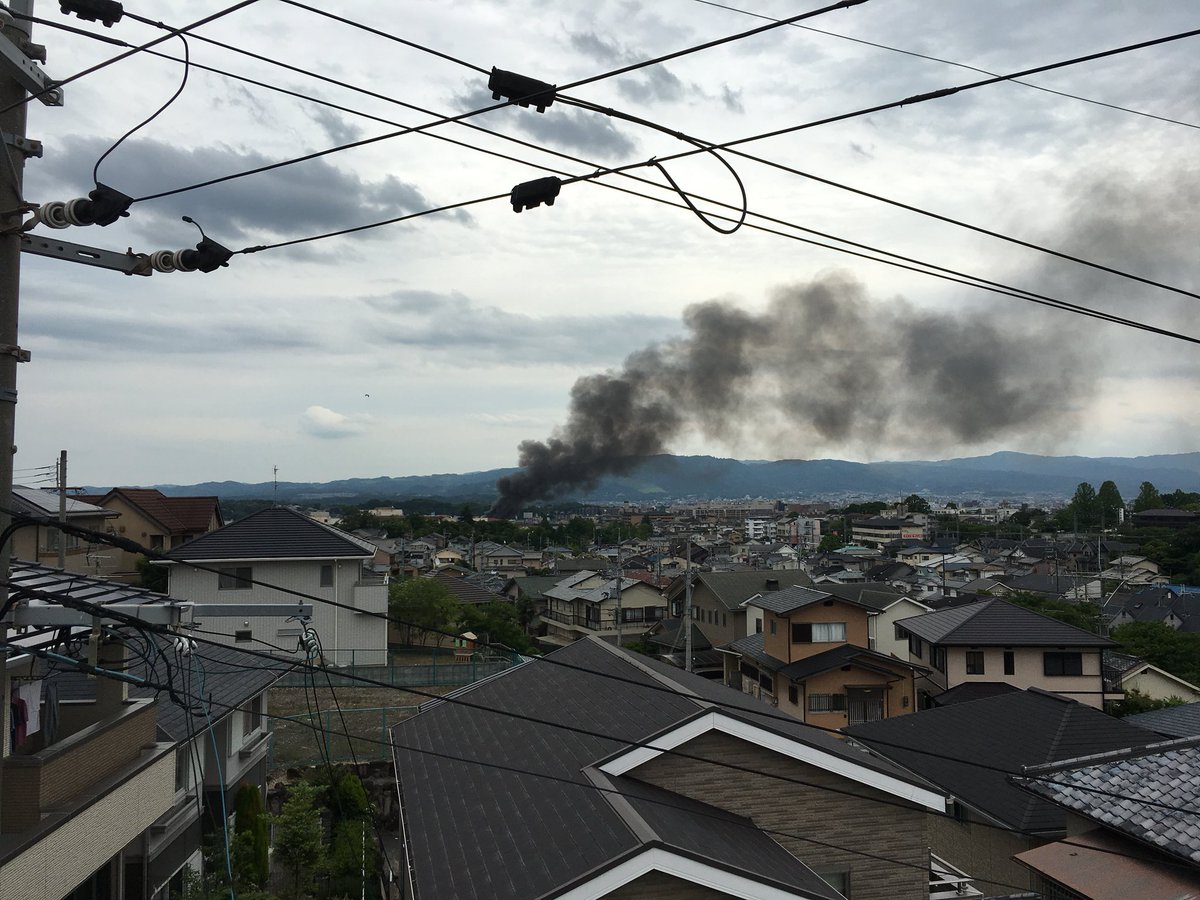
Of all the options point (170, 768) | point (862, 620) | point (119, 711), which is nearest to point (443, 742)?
point (170, 768)

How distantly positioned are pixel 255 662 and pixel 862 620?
655 inches

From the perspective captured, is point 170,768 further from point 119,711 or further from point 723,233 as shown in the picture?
point 723,233

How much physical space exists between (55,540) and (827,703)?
20.2 meters

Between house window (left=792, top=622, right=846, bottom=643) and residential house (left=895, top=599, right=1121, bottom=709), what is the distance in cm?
242

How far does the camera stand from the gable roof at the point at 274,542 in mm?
21375

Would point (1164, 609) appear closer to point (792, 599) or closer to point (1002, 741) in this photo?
point (792, 599)

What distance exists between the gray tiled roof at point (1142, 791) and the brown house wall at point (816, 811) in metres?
1.26

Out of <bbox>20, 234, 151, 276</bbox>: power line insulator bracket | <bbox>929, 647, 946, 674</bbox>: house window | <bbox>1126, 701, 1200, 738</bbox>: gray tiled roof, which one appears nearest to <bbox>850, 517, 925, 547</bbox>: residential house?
<bbox>929, 647, 946, 674</bbox>: house window

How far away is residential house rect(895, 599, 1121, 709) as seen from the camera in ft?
72.8

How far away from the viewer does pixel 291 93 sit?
4918mm

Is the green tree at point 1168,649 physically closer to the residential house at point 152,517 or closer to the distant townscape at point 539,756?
the distant townscape at point 539,756

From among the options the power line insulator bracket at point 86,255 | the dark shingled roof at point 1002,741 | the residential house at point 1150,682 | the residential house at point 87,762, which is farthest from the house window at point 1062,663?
the power line insulator bracket at point 86,255

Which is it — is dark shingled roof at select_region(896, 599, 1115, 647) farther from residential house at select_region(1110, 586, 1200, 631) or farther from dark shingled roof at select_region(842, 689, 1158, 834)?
residential house at select_region(1110, 586, 1200, 631)

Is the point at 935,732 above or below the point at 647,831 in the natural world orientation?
below
